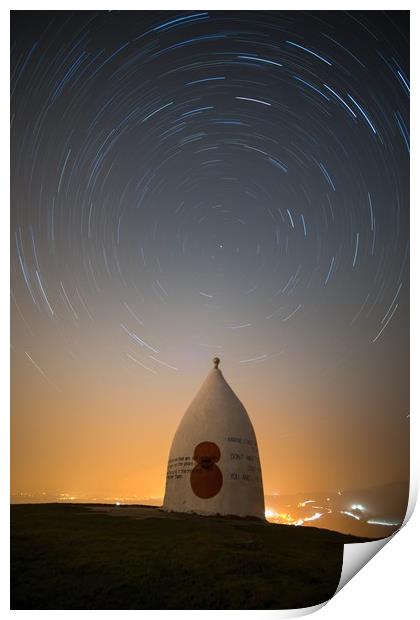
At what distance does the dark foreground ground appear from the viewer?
43.9 feet

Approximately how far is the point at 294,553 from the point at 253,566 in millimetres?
1173

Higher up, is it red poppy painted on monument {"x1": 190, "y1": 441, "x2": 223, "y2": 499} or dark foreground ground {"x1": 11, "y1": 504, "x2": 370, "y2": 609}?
red poppy painted on monument {"x1": 190, "y1": 441, "x2": 223, "y2": 499}

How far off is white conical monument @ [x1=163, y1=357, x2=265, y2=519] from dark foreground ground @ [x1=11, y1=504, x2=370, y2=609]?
200cm

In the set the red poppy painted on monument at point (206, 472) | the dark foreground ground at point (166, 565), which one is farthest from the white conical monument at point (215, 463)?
the dark foreground ground at point (166, 565)

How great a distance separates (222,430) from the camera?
20.2 metres

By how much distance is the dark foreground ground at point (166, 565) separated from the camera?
13367 mm

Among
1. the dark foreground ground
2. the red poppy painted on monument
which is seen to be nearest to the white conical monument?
the red poppy painted on monument

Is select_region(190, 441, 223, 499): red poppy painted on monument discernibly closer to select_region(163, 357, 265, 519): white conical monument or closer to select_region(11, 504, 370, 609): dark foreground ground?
select_region(163, 357, 265, 519): white conical monument

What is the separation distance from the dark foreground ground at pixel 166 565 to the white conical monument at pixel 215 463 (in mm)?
2000

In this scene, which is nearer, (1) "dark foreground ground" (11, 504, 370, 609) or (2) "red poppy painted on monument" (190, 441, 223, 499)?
(1) "dark foreground ground" (11, 504, 370, 609)

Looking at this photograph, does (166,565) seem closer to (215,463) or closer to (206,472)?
(206,472)

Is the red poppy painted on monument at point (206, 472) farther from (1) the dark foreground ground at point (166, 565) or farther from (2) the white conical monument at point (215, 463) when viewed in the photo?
(1) the dark foreground ground at point (166, 565)
